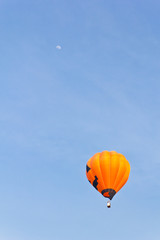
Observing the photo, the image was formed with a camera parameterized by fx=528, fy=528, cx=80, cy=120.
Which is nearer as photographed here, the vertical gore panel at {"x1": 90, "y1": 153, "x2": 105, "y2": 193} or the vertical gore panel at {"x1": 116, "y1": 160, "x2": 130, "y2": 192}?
the vertical gore panel at {"x1": 90, "y1": 153, "x2": 105, "y2": 193}

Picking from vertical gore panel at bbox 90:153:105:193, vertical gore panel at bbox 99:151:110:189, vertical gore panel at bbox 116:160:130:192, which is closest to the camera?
vertical gore panel at bbox 99:151:110:189

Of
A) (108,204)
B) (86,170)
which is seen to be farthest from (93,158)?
(108,204)

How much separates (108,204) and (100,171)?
13.2 feet

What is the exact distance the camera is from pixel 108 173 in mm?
63250

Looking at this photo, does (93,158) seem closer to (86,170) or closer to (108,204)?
(86,170)

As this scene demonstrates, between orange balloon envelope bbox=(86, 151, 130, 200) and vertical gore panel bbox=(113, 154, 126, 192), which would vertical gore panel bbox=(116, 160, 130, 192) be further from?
vertical gore panel bbox=(113, 154, 126, 192)

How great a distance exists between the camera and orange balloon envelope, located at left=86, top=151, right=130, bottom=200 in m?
63.3

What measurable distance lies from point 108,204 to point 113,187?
2.13 metres

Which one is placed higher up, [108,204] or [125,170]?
[125,170]

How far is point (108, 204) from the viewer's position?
62875 mm

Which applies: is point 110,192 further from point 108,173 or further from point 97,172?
point 97,172

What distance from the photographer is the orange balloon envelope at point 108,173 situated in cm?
6331

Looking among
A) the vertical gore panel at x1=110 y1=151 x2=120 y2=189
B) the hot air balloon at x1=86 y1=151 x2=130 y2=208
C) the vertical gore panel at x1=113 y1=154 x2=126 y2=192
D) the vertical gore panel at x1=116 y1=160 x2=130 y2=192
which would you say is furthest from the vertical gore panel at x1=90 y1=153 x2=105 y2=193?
the vertical gore panel at x1=116 y1=160 x2=130 y2=192

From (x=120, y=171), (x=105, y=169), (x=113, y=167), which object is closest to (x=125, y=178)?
(x=120, y=171)
